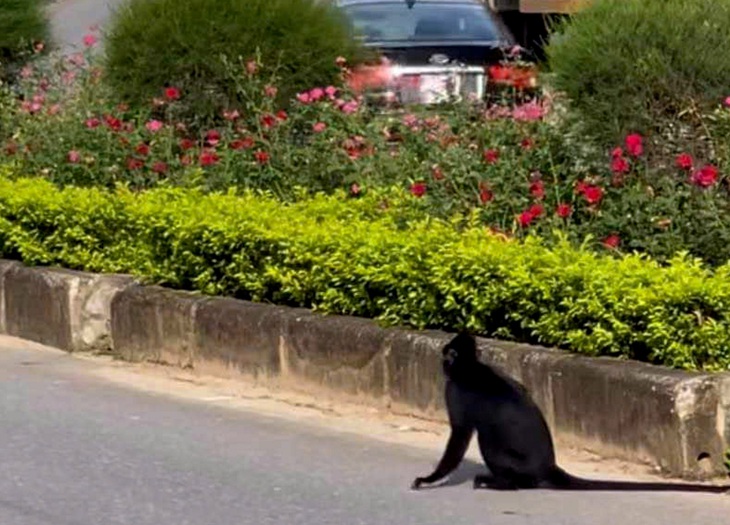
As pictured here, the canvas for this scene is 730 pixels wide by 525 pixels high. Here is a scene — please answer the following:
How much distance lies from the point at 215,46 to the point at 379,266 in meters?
4.01

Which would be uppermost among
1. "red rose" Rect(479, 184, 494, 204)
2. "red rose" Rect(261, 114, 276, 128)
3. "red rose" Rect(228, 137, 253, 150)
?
"red rose" Rect(261, 114, 276, 128)

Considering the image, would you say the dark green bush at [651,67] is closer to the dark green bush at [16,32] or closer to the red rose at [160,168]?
the red rose at [160,168]

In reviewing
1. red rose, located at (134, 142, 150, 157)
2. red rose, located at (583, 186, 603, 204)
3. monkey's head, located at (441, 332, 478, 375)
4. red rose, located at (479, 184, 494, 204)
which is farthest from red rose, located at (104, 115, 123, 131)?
monkey's head, located at (441, 332, 478, 375)

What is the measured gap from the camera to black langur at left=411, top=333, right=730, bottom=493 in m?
7.54

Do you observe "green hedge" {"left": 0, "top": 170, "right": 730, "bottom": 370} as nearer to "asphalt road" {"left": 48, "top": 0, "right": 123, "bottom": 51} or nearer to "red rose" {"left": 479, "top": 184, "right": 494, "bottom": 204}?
"red rose" {"left": 479, "top": 184, "right": 494, "bottom": 204}

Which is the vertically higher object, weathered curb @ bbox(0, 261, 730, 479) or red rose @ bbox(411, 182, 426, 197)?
red rose @ bbox(411, 182, 426, 197)

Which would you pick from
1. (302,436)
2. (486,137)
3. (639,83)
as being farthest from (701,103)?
(302,436)

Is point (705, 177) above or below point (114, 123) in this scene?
below

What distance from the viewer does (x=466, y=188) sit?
10648 mm

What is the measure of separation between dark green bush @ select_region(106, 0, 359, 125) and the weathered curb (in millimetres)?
1924

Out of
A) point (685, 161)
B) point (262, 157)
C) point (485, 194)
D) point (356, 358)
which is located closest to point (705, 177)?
point (685, 161)

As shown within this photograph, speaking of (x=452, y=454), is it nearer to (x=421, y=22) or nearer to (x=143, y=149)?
(x=143, y=149)

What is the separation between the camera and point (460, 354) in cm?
772

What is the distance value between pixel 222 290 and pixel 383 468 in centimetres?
256
